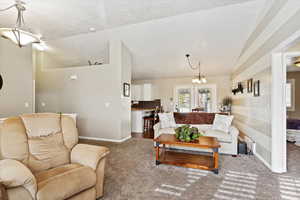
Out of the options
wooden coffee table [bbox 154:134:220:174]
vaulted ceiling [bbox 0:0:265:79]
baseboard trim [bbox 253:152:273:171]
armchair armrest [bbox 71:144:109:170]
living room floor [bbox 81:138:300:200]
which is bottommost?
living room floor [bbox 81:138:300:200]

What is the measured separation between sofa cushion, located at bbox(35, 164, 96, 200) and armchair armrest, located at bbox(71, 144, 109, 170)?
72mm

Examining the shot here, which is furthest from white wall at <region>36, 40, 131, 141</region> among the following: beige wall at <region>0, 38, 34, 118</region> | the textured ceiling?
beige wall at <region>0, 38, 34, 118</region>

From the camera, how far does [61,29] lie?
4133 mm

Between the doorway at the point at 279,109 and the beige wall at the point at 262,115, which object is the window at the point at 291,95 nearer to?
the beige wall at the point at 262,115

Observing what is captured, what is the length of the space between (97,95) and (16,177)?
350 centimetres

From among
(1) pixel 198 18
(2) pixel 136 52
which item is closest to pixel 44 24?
(2) pixel 136 52

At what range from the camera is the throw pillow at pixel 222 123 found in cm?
349

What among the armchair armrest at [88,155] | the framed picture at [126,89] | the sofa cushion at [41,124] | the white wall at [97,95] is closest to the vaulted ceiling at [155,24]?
the white wall at [97,95]

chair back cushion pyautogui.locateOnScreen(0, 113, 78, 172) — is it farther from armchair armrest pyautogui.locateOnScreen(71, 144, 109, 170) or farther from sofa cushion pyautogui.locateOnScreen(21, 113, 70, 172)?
armchair armrest pyautogui.locateOnScreen(71, 144, 109, 170)

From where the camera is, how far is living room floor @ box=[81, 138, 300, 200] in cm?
188

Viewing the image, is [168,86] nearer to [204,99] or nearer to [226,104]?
[204,99]

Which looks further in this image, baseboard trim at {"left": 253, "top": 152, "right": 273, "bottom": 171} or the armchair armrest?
baseboard trim at {"left": 253, "top": 152, "right": 273, "bottom": 171}

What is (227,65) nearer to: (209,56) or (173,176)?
(209,56)

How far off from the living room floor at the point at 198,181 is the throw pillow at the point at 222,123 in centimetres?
71
